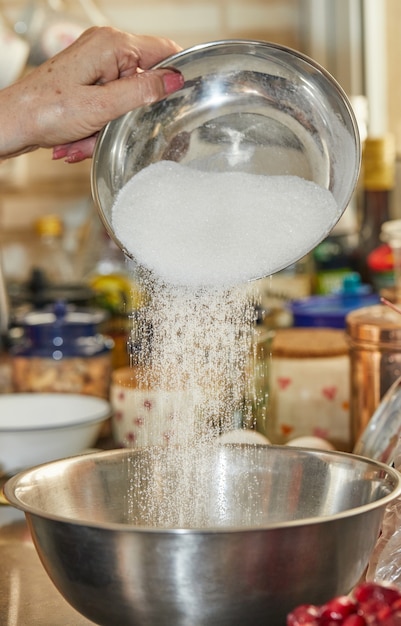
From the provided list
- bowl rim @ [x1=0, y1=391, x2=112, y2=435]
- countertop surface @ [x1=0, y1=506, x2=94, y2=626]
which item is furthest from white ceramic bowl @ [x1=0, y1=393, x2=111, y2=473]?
countertop surface @ [x1=0, y1=506, x2=94, y2=626]

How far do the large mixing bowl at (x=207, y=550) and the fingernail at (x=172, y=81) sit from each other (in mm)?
323

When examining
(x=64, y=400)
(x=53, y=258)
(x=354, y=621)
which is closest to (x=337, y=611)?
(x=354, y=621)

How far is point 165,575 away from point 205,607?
4 cm

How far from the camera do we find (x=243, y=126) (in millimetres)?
956

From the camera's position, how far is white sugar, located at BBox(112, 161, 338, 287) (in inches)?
36.0

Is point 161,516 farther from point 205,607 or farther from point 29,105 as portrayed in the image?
point 29,105

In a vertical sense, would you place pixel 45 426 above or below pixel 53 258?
below

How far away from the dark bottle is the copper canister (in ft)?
3.02

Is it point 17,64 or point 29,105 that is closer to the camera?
point 29,105

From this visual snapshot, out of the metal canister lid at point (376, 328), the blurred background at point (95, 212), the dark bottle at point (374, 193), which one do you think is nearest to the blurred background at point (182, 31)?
the blurred background at point (95, 212)

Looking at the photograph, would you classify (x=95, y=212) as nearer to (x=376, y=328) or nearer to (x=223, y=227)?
(x=376, y=328)

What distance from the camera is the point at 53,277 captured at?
9.14 feet

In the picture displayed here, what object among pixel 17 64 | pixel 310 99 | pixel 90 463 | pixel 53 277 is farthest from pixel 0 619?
pixel 53 277

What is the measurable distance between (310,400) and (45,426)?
1.20ft
